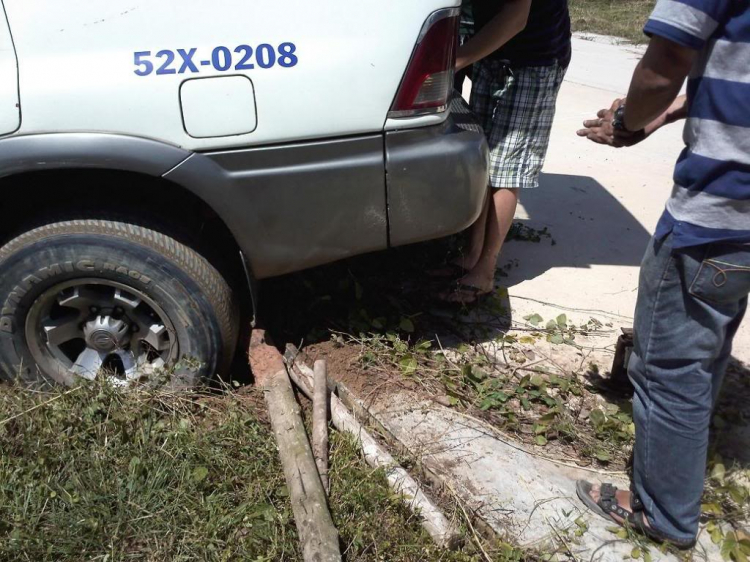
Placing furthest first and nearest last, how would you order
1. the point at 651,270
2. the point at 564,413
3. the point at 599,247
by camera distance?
the point at 599,247 → the point at 564,413 → the point at 651,270

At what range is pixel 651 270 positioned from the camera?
2092 mm

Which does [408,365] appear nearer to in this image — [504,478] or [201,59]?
[504,478]

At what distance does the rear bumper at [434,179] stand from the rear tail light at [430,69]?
9 cm

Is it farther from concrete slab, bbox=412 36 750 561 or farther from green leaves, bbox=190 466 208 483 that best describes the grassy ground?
green leaves, bbox=190 466 208 483

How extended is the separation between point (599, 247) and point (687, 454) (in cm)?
246

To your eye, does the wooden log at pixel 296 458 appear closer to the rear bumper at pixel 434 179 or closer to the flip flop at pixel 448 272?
the rear bumper at pixel 434 179

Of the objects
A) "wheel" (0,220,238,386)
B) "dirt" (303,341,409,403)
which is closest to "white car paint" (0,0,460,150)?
"wheel" (0,220,238,386)

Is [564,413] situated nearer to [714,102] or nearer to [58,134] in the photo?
[714,102]

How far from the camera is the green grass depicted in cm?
223

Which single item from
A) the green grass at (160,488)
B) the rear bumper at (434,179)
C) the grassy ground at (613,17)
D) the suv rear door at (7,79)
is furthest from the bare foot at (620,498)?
the grassy ground at (613,17)

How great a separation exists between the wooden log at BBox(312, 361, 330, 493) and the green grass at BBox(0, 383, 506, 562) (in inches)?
1.9

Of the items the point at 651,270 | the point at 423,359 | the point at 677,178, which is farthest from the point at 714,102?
Answer: the point at 423,359

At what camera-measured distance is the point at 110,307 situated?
278 centimetres

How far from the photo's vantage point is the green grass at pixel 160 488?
223cm
